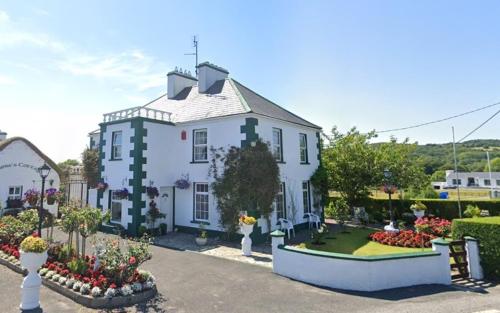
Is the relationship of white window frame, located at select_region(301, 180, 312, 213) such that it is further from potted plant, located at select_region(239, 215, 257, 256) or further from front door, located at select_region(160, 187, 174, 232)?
front door, located at select_region(160, 187, 174, 232)

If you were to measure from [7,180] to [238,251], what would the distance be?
15.8 meters

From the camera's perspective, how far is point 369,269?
7.36 metres

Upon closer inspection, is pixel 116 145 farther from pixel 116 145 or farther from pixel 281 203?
pixel 281 203

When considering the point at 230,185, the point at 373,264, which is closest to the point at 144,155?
the point at 230,185

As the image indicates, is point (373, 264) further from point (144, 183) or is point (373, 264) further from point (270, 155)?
point (144, 183)

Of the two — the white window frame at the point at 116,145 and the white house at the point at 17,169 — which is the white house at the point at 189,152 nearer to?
the white window frame at the point at 116,145

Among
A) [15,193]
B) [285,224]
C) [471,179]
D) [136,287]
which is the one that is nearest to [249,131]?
[285,224]

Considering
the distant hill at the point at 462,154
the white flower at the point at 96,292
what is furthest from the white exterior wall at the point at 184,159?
the distant hill at the point at 462,154

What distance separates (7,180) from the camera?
57.1 ft

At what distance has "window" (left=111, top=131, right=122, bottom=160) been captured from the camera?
15.2 m

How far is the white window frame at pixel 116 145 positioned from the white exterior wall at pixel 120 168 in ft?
0.57

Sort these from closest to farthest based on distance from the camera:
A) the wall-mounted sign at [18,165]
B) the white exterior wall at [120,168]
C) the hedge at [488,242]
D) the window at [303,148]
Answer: the hedge at [488,242] < the white exterior wall at [120,168] < the window at [303,148] < the wall-mounted sign at [18,165]

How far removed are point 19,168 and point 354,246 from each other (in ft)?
66.7

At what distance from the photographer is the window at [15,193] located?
57.4 feet
